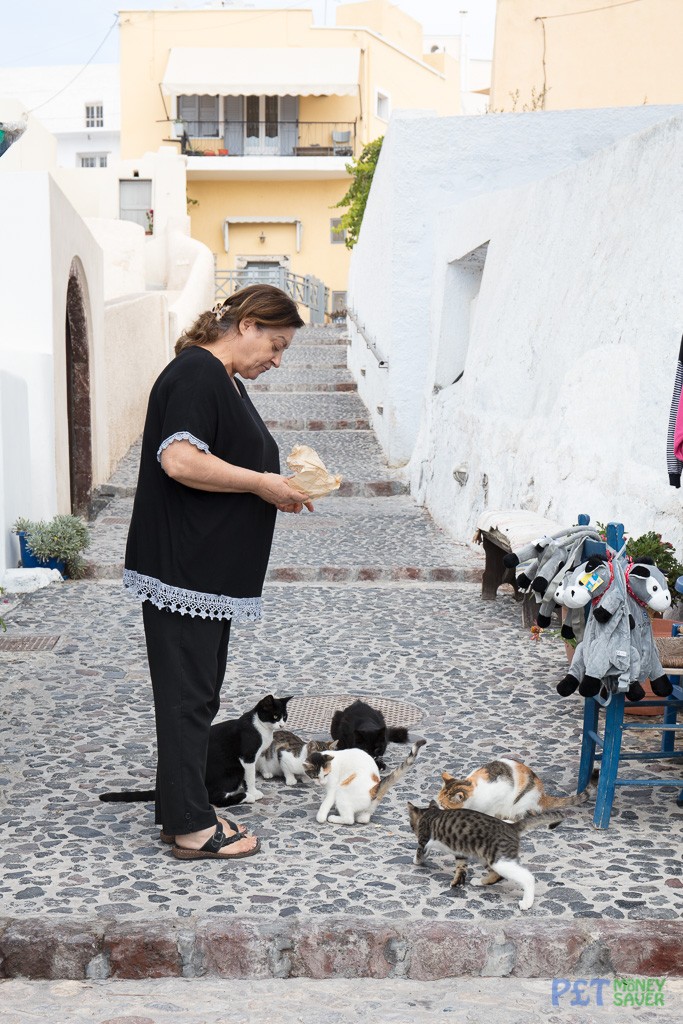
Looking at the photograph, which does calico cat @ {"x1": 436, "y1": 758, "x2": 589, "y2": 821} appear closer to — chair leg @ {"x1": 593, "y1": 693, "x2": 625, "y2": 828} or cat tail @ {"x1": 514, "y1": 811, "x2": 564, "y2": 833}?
cat tail @ {"x1": 514, "y1": 811, "x2": 564, "y2": 833}

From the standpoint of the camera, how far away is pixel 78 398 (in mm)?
11820

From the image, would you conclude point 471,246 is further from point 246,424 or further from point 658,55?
point 246,424

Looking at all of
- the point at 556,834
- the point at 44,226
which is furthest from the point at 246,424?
the point at 44,226

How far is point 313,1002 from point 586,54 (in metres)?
15.1

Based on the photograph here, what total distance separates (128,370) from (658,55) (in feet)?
26.0

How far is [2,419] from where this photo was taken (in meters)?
8.54

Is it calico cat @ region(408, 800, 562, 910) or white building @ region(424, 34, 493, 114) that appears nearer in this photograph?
calico cat @ region(408, 800, 562, 910)

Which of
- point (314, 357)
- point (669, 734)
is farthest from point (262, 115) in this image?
point (669, 734)

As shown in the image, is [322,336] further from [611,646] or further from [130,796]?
[611,646]

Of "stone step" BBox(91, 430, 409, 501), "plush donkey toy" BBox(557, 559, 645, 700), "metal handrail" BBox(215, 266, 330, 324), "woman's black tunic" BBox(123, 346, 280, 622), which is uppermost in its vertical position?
"metal handrail" BBox(215, 266, 330, 324)

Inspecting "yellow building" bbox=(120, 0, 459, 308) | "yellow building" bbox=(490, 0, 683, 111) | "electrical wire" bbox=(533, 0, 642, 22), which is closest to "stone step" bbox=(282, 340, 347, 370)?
"yellow building" bbox=(490, 0, 683, 111)

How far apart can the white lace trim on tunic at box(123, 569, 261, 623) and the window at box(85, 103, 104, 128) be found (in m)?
45.3

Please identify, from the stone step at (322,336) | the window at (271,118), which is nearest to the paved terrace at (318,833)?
the stone step at (322,336)

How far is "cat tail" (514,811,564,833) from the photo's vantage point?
3879 mm
